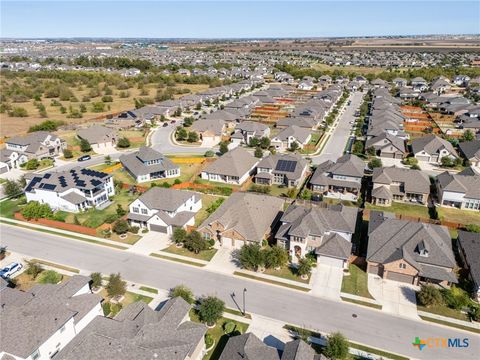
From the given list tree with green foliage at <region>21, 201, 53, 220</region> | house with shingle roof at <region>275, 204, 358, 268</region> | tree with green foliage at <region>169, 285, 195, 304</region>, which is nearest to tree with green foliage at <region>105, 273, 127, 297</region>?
tree with green foliage at <region>169, 285, 195, 304</region>

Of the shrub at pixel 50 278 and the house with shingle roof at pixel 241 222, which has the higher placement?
the house with shingle roof at pixel 241 222

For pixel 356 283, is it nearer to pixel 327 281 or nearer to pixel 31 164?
pixel 327 281

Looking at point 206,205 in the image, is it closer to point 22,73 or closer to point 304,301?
point 304,301

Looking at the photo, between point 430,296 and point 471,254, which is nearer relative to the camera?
point 430,296

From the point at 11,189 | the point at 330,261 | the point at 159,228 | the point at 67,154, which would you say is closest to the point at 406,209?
the point at 330,261

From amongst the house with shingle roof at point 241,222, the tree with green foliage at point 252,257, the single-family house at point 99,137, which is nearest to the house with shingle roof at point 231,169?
the house with shingle roof at point 241,222

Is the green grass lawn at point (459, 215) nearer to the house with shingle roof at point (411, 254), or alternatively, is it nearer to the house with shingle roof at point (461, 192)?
the house with shingle roof at point (461, 192)
